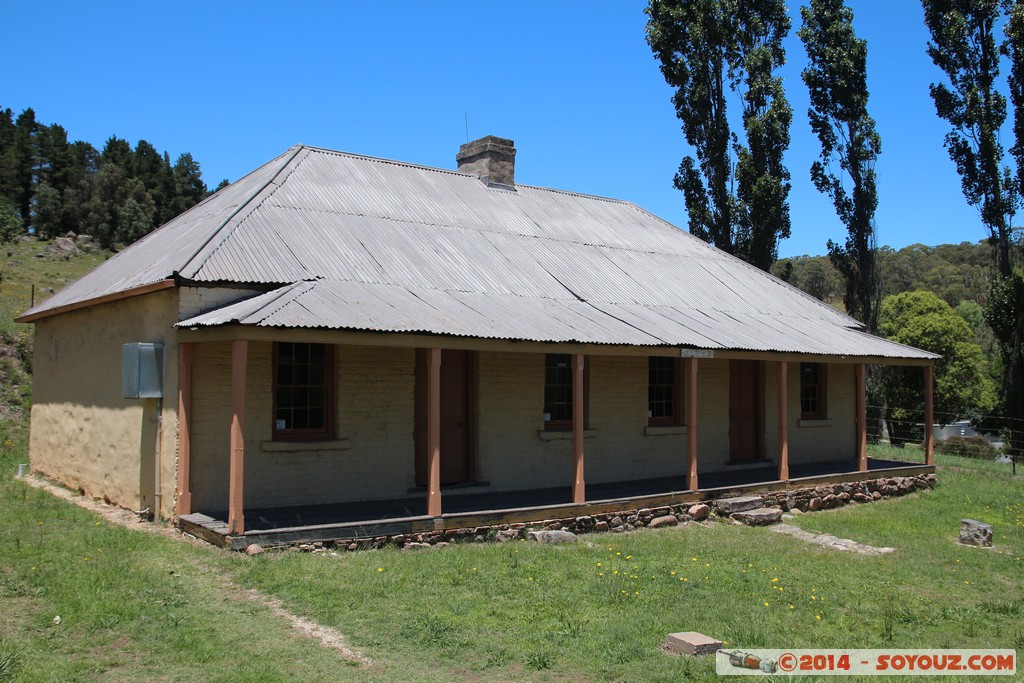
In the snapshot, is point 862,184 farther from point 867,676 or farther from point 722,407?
point 867,676

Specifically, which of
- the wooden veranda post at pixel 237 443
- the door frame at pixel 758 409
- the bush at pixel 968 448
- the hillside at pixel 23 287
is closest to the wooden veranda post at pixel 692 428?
the door frame at pixel 758 409

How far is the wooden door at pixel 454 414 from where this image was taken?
1235 cm

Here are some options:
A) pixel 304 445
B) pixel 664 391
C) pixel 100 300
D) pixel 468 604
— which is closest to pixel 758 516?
pixel 664 391

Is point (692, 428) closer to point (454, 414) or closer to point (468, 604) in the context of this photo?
point (454, 414)

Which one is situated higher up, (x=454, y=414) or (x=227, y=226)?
(x=227, y=226)

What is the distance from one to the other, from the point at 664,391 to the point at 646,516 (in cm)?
345

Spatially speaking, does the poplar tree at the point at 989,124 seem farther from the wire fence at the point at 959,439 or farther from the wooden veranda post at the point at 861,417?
the wooden veranda post at the point at 861,417

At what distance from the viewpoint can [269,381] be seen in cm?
1096

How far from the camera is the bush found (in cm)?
2508

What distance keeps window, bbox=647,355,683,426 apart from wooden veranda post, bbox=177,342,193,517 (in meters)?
7.51

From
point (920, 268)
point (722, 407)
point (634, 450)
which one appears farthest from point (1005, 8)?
point (920, 268)

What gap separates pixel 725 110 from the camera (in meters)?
26.6

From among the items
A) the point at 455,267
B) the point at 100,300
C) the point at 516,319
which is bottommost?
the point at 516,319

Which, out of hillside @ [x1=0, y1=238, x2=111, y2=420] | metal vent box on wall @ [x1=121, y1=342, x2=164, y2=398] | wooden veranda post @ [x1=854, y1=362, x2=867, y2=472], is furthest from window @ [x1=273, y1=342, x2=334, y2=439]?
hillside @ [x1=0, y1=238, x2=111, y2=420]
